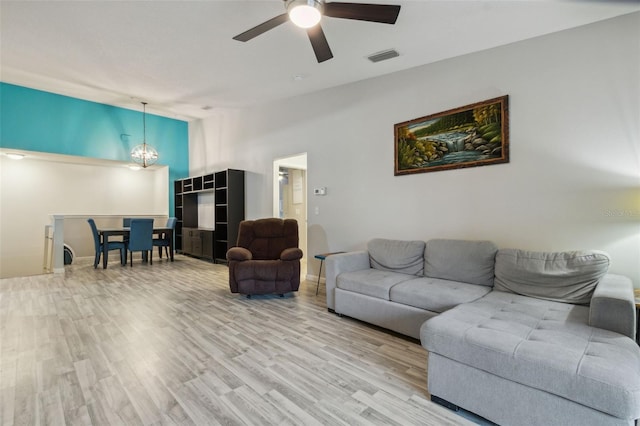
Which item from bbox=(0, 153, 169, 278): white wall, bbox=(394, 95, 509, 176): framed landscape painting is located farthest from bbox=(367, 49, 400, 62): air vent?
bbox=(0, 153, 169, 278): white wall

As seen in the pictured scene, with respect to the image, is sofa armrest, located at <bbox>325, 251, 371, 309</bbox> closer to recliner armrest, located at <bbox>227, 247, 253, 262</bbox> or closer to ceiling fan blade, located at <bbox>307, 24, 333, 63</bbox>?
recliner armrest, located at <bbox>227, 247, 253, 262</bbox>

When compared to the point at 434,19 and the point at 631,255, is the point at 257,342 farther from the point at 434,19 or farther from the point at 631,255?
the point at 434,19

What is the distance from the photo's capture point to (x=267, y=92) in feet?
15.9

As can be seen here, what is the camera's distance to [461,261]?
2789mm

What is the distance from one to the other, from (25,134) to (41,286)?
3.00m

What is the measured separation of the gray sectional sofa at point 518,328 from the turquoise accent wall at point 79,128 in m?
6.30

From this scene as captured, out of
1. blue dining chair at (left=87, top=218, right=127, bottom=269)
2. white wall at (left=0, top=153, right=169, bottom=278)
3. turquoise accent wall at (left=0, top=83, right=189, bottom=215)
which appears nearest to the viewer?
turquoise accent wall at (left=0, top=83, right=189, bottom=215)

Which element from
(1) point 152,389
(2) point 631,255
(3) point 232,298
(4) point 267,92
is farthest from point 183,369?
(4) point 267,92

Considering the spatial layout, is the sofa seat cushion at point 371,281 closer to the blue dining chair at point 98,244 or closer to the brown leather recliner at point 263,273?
the brown leather recliner at point 263,273

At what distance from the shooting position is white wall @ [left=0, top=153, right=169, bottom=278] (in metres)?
6.02

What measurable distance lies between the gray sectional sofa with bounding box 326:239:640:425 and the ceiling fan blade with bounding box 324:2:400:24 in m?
2.10

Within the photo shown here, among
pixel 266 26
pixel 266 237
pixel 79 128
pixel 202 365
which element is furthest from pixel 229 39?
pixel 79 128

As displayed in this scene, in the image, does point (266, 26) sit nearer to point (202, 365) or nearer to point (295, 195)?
point (202, 365)

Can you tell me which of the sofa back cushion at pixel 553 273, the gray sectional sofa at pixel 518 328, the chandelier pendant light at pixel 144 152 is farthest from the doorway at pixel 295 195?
the sofa back cushion at pixel 553 273
